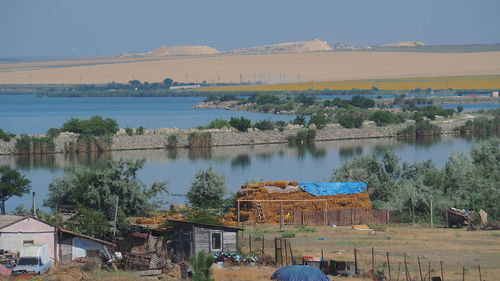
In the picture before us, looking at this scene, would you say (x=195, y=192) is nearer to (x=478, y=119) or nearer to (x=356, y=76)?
(x=478, y=119)

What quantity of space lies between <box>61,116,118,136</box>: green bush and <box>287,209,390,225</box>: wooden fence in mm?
30175

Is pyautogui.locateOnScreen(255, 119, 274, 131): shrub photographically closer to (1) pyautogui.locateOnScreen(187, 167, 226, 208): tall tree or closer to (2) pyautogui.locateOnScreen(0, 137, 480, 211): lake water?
(2) pyautogui.locateOnScreen(0, 137, 480, 211): lake water

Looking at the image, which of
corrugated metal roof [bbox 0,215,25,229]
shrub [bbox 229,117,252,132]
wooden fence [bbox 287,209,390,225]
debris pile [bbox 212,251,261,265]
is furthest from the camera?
shrub [bbox 229,117,252,132]

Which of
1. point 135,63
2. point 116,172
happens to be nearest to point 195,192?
point 116,172

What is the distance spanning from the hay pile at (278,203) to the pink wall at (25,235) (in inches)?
254

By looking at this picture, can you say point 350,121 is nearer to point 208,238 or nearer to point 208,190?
point 208,190

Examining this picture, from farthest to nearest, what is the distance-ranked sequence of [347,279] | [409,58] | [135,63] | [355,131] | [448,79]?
[135,63]
[409,58]
[448,79]
[355,131]
[347,279]

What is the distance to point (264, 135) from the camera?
5703 cm

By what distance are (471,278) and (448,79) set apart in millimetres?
128005

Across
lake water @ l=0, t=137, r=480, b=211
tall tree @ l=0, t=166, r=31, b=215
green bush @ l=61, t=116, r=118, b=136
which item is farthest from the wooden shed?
green bush @ l=61, t=116, r=118, b=136

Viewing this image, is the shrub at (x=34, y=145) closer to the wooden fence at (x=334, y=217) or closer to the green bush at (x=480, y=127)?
the green bush at (x=480, y=127)

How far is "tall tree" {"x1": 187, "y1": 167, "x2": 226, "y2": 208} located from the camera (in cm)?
2766

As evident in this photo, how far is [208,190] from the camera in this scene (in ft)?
90.8

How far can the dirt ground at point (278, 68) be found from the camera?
6329 inches
